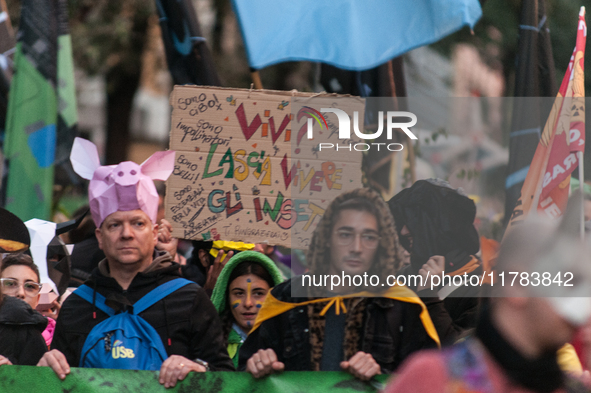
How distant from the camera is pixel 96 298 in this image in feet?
11.8

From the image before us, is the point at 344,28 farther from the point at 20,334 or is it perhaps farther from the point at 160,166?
the point at 20,334

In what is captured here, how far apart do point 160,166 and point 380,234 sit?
1.32 meters

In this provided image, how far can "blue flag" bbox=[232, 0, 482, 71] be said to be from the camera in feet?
17.0

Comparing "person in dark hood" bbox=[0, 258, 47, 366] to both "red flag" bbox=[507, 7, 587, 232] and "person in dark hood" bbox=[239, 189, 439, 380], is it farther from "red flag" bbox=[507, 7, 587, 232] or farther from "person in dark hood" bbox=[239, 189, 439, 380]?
"red flag" bbox=[507, 7, 587, 232]

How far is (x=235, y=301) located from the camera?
4324 mm

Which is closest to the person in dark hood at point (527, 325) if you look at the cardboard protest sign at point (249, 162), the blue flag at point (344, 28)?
the cardboard protest sign at point (249, 162)

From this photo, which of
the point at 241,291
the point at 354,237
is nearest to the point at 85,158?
the point at 241,291

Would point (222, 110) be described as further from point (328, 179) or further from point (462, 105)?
point (462, 105)

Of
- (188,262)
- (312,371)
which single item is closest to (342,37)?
(188,262)

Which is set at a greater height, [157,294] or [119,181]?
[119,181]

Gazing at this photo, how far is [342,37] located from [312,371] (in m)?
2.66

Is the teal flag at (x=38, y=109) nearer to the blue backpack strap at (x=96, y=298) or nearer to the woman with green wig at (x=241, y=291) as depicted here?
the woman with green wig at (x=241, y=291)

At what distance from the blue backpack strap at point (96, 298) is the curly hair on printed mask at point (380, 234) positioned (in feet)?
3.07

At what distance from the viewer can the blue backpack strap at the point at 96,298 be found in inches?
140
